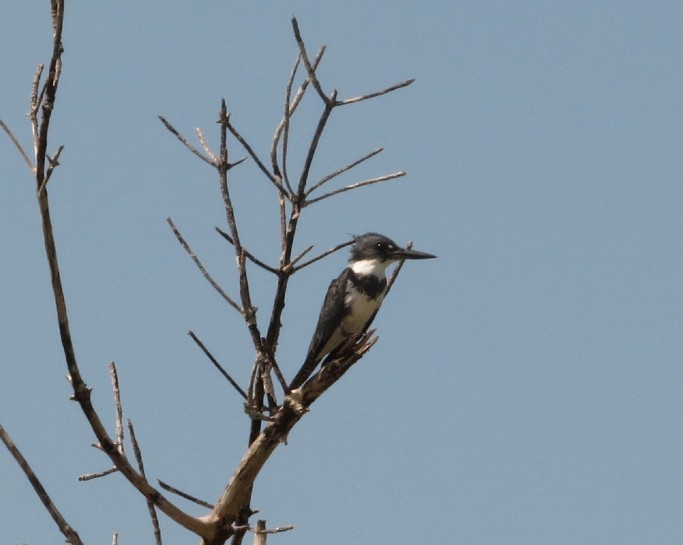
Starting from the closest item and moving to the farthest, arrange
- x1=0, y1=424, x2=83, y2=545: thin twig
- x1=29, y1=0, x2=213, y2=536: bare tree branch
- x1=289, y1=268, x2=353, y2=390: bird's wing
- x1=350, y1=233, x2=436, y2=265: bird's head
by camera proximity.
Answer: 1. x1=29, y1=0, x2=213, y2=536: bare tree branch
2. x1=0, y1=424, x2=83, y2=545: thin twig
3. x1=289, y1=268, x2=353, y2=390: bird's wing
4. x1=350, y1=233, x2=436, y2=265: bird's head

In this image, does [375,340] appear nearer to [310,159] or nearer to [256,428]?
[256,428]

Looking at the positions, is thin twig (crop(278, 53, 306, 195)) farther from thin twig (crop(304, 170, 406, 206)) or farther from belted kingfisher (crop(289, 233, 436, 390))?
belted kingfisher (crop(289, 233, 436, 390))

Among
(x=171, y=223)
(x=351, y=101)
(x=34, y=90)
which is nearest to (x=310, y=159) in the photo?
(x=351, y=101)

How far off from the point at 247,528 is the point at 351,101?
71.3 inches

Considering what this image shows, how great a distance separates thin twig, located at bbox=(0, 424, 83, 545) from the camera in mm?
4078

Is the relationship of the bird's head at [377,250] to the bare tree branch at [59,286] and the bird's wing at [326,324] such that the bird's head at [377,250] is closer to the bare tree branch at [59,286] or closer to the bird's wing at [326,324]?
the bird's wing at [326,324]

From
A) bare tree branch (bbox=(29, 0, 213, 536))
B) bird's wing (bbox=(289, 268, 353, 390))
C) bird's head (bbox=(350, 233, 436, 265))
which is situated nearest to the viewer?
bare tree branch (bbox=(29, 0, 213, 536))

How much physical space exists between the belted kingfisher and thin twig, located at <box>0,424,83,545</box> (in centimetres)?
431

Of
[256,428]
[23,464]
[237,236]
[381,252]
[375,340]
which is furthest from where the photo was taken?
[381,252]

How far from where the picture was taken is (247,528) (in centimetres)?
494

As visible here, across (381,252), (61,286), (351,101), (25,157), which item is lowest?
(61,286)

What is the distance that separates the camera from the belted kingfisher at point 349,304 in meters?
8.82

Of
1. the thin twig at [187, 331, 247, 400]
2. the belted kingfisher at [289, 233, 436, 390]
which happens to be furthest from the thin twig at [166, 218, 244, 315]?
the belted kingfisher at [289, 233, 436, 390]

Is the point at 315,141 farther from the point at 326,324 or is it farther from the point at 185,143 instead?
the point at 326,324
